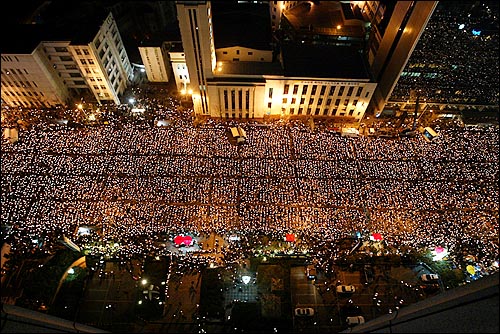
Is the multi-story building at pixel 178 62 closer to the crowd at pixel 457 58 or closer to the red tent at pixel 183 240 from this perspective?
the red tent at pixel 183 240

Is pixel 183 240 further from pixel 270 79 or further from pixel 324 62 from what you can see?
pixel 324 62

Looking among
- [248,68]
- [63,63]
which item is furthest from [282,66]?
[63,63]

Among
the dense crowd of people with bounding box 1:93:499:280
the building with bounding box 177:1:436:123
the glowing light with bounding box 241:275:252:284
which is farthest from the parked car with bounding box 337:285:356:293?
the building with bounding box 177:1:436:123

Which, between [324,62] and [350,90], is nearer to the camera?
[350,90]

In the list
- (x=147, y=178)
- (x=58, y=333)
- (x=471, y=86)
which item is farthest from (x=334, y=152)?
(x=58, y=333)

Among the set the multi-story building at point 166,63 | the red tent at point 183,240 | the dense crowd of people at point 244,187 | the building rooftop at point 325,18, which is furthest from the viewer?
the building rooftop at point 325,18

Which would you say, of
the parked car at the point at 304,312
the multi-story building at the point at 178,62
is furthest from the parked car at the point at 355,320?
the multi-story building at the point at 178,62
